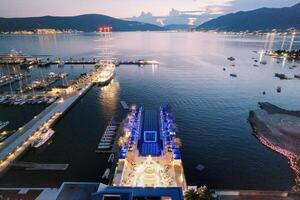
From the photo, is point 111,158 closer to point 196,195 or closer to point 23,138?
point 23,138

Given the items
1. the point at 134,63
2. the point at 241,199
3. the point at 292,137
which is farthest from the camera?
the point at 134,63

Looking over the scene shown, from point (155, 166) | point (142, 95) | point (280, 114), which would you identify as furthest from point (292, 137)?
point (142, 95)

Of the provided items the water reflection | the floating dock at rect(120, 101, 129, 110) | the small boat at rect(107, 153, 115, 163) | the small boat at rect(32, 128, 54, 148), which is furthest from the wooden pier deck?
the small boat at rect(107, 153, 115, 163)

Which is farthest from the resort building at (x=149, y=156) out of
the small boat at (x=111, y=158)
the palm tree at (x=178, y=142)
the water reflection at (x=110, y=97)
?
the water reflection at (x=110, y=97)

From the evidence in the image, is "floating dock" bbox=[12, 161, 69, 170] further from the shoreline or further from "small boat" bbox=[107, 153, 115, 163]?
the shoreline

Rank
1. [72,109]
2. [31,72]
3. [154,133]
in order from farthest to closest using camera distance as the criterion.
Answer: [31,72], [72,109], [154,133]

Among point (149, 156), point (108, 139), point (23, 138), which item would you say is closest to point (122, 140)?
point (108, 139)

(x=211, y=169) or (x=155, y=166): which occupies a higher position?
(x=155, y=166)

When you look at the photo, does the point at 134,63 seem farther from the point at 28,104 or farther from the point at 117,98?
the point at 28,104
